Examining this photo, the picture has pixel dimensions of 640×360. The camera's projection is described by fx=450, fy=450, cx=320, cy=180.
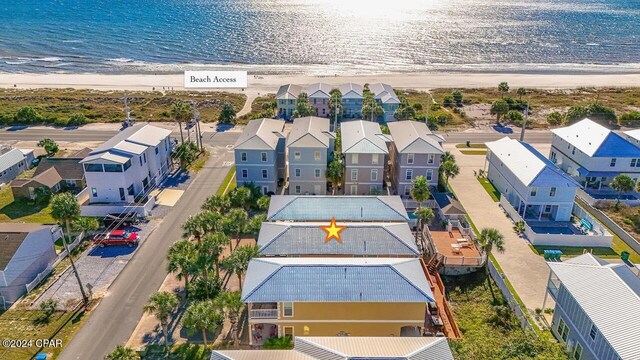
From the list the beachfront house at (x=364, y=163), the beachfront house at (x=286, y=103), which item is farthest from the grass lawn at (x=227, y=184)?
the beachfront house at (x=286, y=103)

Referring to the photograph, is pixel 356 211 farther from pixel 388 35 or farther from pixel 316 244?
pixel 388 35

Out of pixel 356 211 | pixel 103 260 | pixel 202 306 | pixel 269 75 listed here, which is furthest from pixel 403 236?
pixel 269 75

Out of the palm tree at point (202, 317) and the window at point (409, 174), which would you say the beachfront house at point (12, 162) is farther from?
the window at point (409, 174)

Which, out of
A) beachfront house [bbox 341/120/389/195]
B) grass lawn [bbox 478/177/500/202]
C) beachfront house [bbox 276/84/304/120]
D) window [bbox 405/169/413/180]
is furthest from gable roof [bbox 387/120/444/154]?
beachfront house [bbox 276/84/304/120]

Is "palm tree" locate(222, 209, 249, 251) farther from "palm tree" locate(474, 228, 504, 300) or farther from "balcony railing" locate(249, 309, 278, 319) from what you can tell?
"palm tree" locate(474, 228, 504, 300)

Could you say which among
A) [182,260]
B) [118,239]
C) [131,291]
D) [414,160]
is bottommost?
[131,291]

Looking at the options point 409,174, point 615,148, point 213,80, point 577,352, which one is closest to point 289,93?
point 213,80

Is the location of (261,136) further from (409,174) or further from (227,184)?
(409,174)
